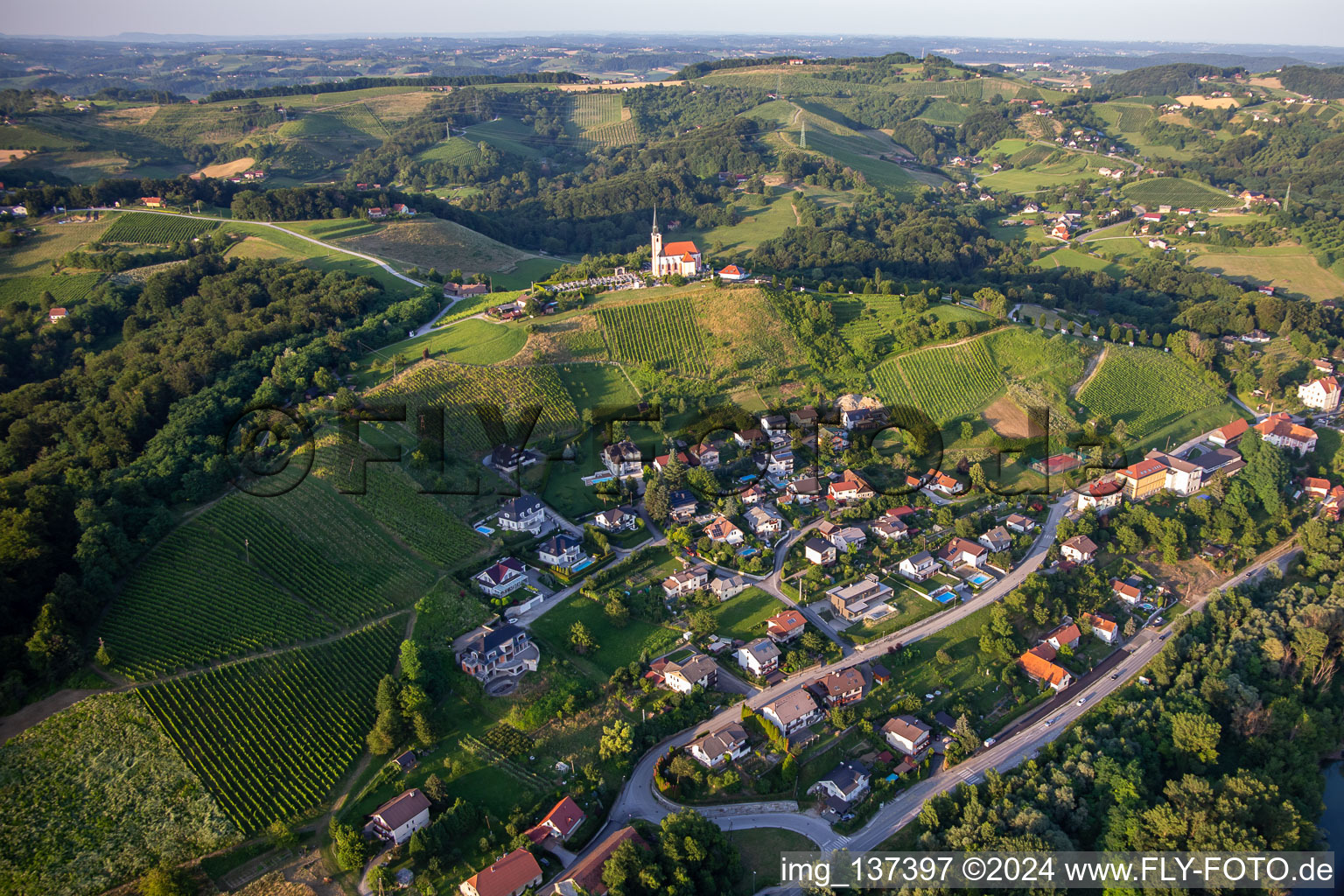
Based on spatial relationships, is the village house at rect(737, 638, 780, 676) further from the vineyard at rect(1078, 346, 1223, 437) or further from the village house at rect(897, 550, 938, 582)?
the vineyard at rect(1078, 346, 1223, 437)

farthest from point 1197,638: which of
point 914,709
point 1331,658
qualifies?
point 914,709

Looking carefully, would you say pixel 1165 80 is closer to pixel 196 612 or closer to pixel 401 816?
pixel 196 612

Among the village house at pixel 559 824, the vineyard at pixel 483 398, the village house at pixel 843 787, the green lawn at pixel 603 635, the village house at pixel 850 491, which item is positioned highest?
the vineyard at pixel 483 398

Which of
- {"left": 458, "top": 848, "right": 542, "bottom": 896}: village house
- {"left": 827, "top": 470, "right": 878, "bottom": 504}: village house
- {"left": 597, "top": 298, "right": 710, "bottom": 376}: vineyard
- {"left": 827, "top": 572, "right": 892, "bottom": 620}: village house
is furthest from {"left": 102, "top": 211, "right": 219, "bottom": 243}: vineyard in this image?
{"left": 458, "top": 848, "right": 542, "bottom": 896}: village house

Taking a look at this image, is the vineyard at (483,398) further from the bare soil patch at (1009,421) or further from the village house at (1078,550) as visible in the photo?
the village house at (1078,550)

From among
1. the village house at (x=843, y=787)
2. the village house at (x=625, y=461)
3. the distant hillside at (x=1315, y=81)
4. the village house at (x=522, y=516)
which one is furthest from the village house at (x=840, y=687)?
the distant hillside at (x=1315, y=81)
